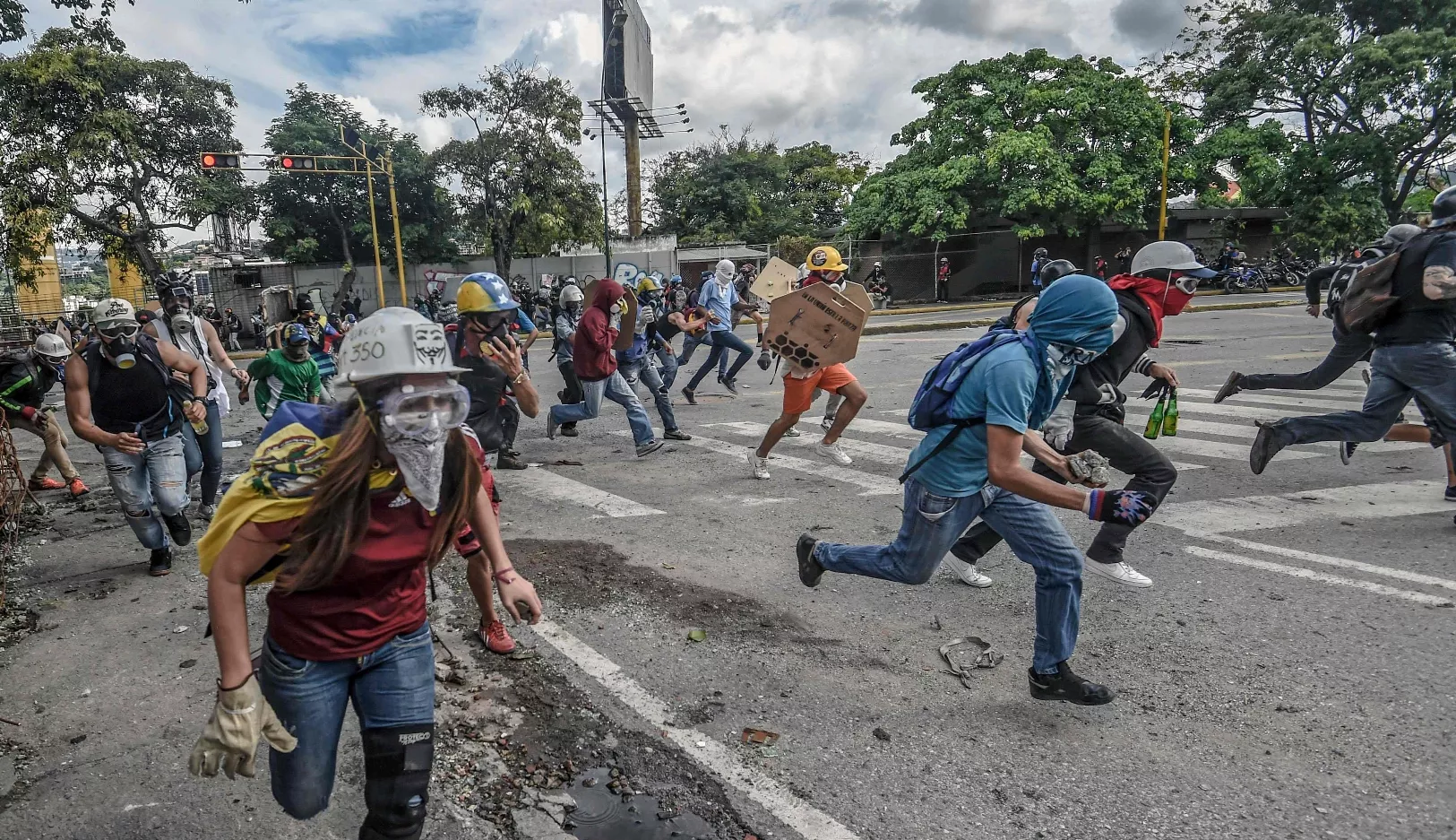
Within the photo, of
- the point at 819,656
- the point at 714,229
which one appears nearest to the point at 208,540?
the point at 819,656

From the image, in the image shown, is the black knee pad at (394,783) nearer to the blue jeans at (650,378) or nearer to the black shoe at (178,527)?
the black shoe at (178,527)

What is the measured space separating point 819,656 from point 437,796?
1.71m

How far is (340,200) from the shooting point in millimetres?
33500

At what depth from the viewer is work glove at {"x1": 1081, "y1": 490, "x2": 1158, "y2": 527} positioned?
2.77 m

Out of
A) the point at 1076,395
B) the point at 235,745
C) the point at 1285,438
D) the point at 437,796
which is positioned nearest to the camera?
the point at 235,745

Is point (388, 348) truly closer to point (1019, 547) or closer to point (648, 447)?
point (1019, 547)

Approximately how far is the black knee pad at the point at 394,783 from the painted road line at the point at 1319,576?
4473 mm

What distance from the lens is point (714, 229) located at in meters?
41.7

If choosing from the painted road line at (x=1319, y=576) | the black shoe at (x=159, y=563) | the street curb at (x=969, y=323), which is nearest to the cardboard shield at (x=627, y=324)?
the black shoe at (x=159, y=563)

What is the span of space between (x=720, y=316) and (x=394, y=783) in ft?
29.0

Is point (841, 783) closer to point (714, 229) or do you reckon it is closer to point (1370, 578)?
point (1370, 578)

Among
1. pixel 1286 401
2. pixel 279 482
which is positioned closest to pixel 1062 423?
pixel 279 482

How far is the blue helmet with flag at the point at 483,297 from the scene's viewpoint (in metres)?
4.79

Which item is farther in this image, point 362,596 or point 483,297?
point 483,297
